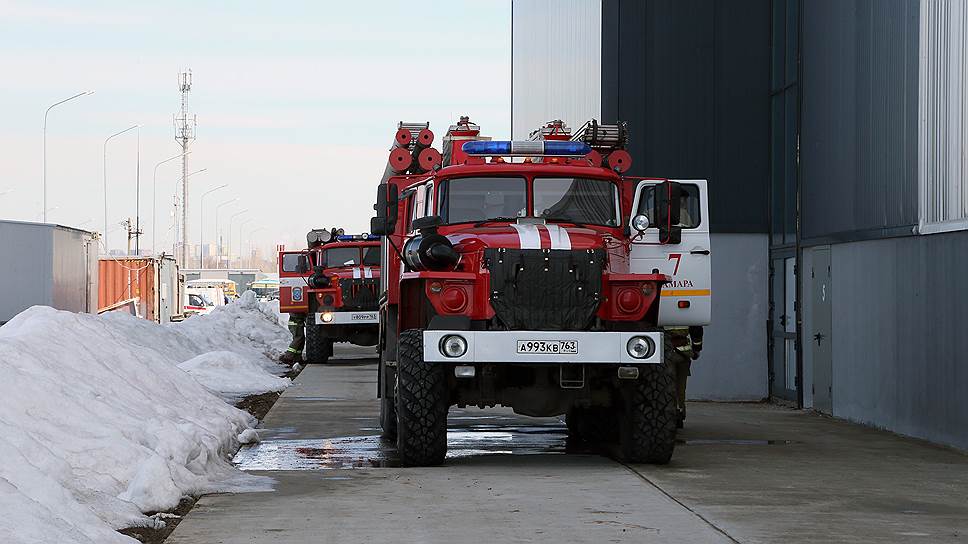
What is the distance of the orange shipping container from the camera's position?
47509 millimetres

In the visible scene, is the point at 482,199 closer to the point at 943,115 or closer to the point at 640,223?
the point at 640,223

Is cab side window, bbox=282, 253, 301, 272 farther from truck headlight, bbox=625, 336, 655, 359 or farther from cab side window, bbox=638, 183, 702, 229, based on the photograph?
truck headlight, bbox=625, 336, 655, 359

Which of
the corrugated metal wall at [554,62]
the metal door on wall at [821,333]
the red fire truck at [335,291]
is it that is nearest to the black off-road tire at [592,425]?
the metal door on wall at [821,333]

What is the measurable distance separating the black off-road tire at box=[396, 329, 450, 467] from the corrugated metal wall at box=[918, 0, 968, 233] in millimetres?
5799

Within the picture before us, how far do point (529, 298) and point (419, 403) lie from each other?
1.21m

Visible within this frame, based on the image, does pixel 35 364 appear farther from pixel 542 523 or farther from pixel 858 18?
pixel 858 18

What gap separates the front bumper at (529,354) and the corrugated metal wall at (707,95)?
411 inches

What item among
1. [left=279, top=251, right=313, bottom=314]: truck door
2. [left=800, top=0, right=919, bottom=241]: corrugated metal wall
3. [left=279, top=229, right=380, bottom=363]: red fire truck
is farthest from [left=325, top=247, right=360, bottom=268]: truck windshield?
[left=800, top=0, right=919, bottom=241]: corrugated metal wall

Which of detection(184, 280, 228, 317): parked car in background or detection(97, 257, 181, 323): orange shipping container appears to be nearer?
detection(97, 257, 181, 323): orange shipping container

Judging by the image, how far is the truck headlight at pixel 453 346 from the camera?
36.8 ft

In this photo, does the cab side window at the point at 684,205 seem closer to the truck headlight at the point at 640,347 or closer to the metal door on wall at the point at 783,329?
the truck headlight at the point at 640,347

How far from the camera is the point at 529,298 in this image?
11430 mm

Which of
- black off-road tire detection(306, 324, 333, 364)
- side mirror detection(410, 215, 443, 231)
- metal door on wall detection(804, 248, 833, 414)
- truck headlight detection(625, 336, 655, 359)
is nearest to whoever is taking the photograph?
truck headlight detection(625, 336, 655, 359)

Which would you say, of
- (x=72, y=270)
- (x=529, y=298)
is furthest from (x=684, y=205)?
(x=72, y=270)
